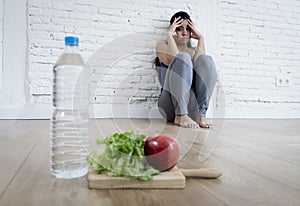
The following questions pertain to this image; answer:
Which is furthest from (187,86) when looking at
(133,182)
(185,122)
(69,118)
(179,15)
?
(133,182)

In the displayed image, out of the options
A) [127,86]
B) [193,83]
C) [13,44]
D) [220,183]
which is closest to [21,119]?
[13,44]

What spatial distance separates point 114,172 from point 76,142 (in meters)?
0.22

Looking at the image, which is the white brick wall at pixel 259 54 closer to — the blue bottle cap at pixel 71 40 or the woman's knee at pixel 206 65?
the woman's knee at pixel 206 65

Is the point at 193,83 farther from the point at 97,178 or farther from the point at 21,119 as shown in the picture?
the point at 97,178

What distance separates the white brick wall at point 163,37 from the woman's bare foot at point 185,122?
0.54 m

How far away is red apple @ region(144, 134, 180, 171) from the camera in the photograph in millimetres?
732

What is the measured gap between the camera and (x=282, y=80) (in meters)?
3.16

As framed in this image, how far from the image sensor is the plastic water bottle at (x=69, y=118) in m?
0.81

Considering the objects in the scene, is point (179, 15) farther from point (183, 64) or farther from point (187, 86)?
point (187, 86)

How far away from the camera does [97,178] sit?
681 millimetres

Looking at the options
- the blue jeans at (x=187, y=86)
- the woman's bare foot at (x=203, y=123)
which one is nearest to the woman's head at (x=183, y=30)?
the blue jeans at (x=187, y=86)

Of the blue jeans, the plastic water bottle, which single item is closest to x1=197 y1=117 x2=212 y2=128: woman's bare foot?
the blue jeans

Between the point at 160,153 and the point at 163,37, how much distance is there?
2.07 meters

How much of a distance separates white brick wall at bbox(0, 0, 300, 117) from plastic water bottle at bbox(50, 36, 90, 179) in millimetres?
1179
